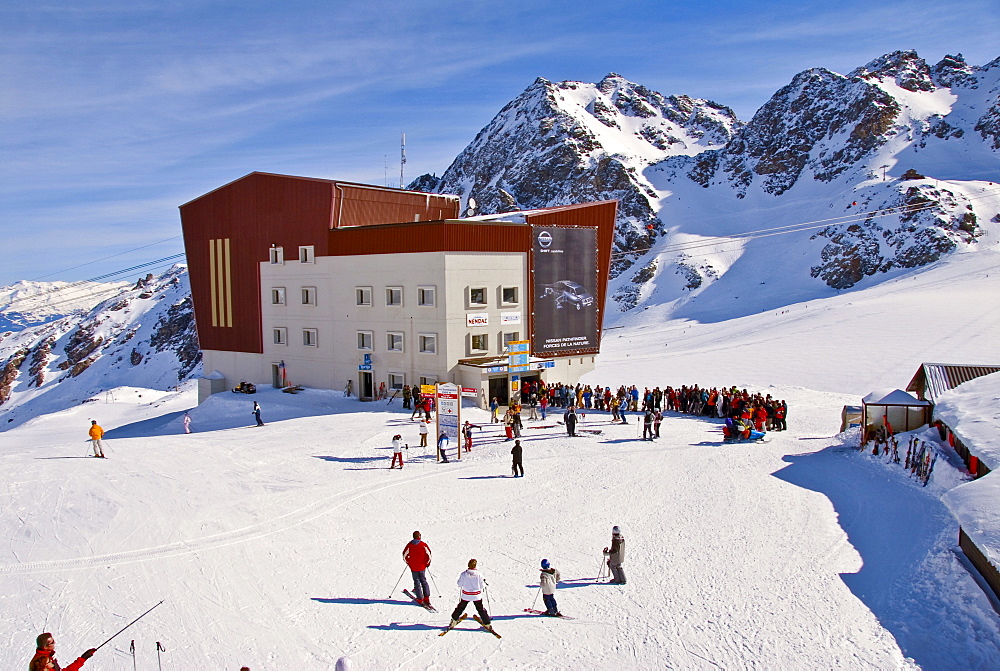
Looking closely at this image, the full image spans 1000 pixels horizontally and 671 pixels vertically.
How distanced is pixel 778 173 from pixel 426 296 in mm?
83296

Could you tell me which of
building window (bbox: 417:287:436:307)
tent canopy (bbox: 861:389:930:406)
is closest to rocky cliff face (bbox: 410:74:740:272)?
building window (bbox: 417:287:436:307)

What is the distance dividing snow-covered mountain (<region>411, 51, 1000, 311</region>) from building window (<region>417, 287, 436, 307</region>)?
49.7 m

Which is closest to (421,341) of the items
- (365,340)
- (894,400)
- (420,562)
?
(365,340)

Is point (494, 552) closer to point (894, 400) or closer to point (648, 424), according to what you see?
point (648, 424)

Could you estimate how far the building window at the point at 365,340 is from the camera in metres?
33.0

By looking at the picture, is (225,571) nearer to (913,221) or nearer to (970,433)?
(970,433)

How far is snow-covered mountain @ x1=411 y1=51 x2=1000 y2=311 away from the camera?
70.4 metres

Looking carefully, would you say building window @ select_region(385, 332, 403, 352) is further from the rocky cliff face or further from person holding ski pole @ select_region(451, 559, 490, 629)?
the rocky cliff face

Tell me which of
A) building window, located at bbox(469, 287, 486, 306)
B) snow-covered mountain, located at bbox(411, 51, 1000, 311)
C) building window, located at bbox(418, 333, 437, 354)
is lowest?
building window, located at bbox(418, 333, 437, 354)

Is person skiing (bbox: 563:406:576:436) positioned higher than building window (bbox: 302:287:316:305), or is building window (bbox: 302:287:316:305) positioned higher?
building window (bbox: 302:287:316:305)

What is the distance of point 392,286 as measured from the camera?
105 ft

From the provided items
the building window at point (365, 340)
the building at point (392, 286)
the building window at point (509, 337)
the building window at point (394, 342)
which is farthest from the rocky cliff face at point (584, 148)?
the building window at point (394, 342)

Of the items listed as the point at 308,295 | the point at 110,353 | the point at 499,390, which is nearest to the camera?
the point at 499,390

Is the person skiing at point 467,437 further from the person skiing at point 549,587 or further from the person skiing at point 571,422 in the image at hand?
the person skiing at point 549,587
